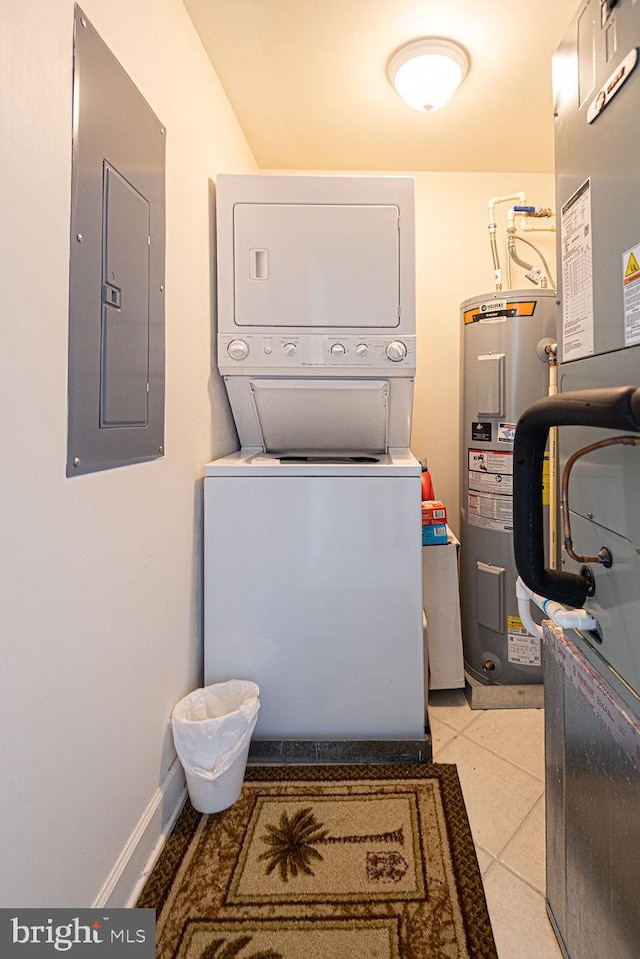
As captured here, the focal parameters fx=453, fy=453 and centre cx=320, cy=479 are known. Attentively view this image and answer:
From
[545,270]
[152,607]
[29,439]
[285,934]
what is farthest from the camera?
[545,270]

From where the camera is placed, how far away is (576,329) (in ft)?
2.88

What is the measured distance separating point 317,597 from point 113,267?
1.20 meters

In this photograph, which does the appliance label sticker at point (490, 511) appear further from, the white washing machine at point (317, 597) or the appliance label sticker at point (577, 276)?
the appliance label sticker at point (577, 276)

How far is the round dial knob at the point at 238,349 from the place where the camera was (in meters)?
1.73

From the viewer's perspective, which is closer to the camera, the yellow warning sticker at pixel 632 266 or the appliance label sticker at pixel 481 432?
the yellow warning sticker at pixel 632 266

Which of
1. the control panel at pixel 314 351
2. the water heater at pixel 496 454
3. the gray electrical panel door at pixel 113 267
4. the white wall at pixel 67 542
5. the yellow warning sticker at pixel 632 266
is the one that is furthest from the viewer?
the water heater at pixel 496 454

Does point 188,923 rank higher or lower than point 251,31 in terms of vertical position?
lower

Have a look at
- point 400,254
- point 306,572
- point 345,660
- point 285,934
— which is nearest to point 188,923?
point 285,934

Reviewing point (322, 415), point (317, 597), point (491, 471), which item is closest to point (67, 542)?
point (317, 597)

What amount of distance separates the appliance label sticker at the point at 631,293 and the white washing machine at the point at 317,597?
0.98 m

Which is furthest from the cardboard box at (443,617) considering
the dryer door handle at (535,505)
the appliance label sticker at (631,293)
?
the appliance label sticker at (631,293)

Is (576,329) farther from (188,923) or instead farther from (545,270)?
(545,270)

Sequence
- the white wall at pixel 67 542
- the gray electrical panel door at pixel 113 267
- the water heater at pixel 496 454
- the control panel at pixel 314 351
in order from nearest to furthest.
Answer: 1. the white wall at pixel 67 542
2. the gray electrical panel door at pixel 113 267
3. the control panel at pixel 314 351
4. the water heater at pixel 496 454

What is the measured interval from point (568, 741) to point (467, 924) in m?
0.61
